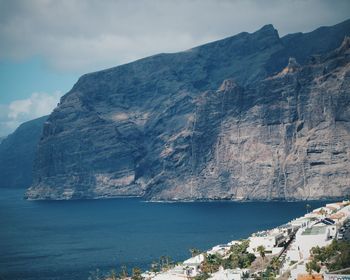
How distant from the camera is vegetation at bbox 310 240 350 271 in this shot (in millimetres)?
110875

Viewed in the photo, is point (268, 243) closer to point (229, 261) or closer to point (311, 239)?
point (229, 261)

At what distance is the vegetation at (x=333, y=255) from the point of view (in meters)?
111

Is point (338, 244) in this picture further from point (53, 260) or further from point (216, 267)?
point (53, 260)

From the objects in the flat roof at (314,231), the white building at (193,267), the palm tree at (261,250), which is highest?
the flat roof at (314,231)

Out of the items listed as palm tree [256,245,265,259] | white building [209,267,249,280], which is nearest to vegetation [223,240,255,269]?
palm tree [256,245,265,259]

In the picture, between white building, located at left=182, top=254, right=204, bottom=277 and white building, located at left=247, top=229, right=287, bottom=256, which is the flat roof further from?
white building, located at left=182, top=254, right=204, bottom=277

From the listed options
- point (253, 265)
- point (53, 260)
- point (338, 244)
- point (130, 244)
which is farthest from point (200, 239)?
point (338, 244)

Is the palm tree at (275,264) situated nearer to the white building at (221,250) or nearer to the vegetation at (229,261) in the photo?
the vegetation at (229,261)


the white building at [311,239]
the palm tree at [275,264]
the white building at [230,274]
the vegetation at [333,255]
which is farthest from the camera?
the white building at [311,239]

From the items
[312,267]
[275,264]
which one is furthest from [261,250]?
[312,267]

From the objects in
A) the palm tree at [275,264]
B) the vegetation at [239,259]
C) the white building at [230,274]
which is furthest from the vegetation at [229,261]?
the palm tree at [275,264]

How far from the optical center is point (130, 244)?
198 meters

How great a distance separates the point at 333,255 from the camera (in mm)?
118500

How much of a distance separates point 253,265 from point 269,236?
14.6 meters
